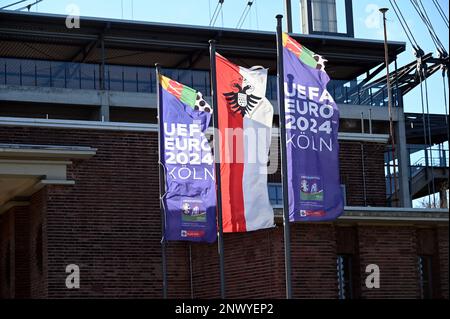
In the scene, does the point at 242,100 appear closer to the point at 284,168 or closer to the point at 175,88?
the point at 284,168

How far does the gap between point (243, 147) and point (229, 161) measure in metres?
0.62

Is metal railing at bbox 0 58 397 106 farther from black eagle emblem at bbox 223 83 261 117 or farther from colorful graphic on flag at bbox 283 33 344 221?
colorful graphic on flag at bbox 283 33 344 221

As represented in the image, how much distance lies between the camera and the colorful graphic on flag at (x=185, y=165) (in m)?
26.7

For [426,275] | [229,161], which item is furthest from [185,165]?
[426,275]

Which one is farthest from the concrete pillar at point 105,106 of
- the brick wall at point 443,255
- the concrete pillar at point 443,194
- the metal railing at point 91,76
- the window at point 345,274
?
the brick wall at point 443,255

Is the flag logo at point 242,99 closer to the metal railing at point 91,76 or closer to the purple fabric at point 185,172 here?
the purple fabric at point 185,172

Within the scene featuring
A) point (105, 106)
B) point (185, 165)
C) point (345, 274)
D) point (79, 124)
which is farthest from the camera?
point (105, 106)

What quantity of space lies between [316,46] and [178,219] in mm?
31135

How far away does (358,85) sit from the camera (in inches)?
2199

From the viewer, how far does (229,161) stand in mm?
24578

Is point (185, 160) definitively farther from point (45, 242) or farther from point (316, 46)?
point (316, 46)

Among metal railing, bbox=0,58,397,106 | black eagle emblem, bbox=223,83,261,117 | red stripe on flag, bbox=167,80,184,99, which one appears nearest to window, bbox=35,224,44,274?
red stripe on flag, bbox=167,80,184,99
